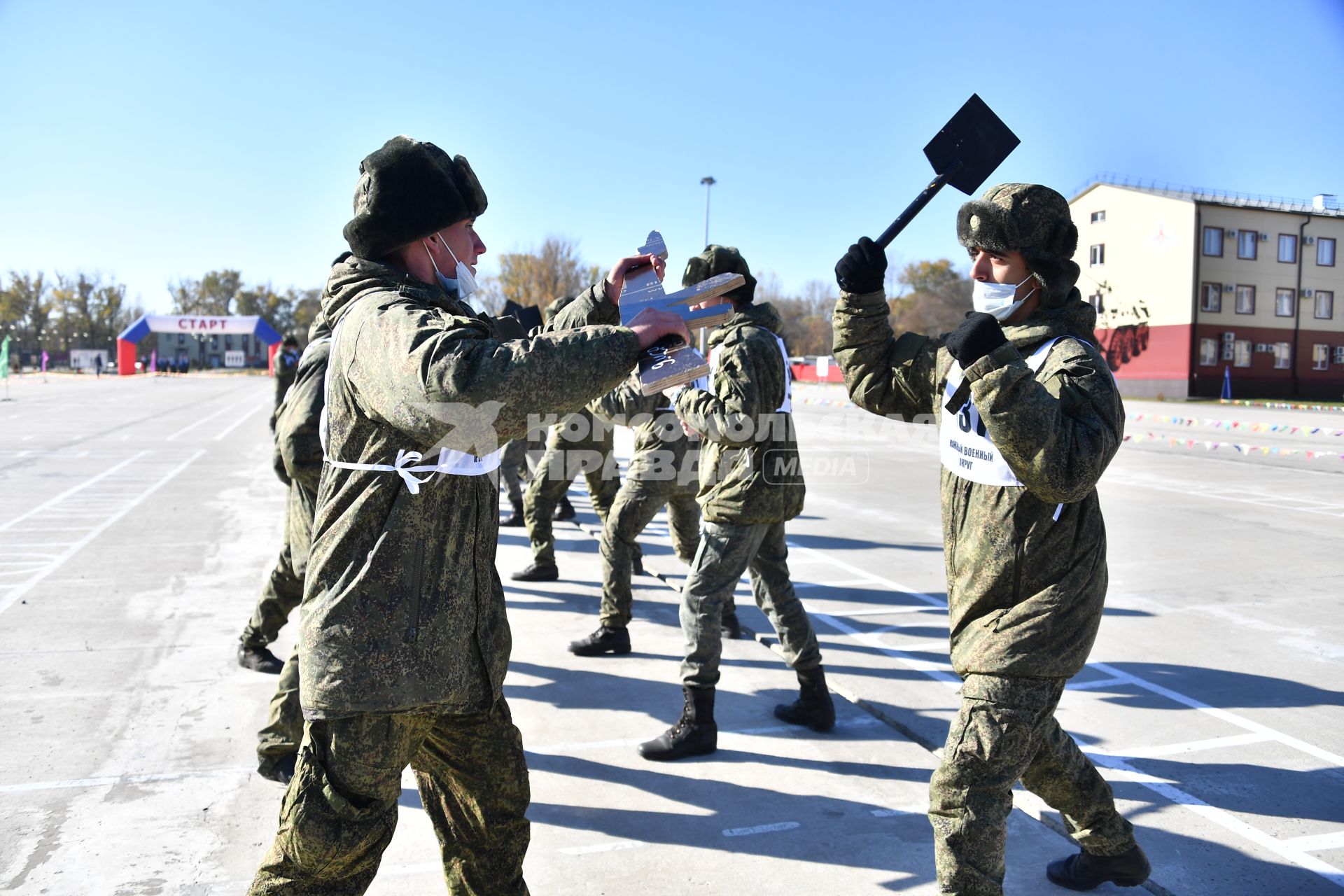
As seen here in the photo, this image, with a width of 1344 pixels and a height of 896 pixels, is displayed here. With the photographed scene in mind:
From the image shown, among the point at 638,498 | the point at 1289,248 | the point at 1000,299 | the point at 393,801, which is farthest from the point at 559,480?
the point at 1289,248

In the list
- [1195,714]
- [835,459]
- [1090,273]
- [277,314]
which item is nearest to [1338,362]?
[1090,273]

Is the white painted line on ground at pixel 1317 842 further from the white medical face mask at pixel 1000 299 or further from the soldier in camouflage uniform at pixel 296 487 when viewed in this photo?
the soldier in camouflage uniform at pixel 296 487

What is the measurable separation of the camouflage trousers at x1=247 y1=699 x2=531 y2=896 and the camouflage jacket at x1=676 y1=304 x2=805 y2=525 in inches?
80.9

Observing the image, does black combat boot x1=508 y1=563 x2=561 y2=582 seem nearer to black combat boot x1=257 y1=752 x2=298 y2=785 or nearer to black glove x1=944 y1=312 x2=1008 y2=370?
black combat boot x1=257 y1=752 x2=298 y2=785

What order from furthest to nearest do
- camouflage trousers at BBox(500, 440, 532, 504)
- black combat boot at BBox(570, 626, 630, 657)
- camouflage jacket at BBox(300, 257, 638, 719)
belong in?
1. camouflage trousers at BBox(500, 440, 532, 504)
2. black combat boot at BBox(570, 626, 630, 657)
3. camouflage jacket at BBox(300, 257, 638, 719)

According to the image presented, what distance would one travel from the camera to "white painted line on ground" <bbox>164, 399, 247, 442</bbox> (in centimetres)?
1973

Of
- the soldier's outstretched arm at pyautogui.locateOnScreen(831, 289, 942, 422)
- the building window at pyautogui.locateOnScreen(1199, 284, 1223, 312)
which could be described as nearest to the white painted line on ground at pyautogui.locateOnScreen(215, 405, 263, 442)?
the soldier's outstretched arm at pyautogui.locateOnScreen(831, 289, 942, 422)

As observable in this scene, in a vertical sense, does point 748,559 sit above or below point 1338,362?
below

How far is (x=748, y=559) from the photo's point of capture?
4441mm

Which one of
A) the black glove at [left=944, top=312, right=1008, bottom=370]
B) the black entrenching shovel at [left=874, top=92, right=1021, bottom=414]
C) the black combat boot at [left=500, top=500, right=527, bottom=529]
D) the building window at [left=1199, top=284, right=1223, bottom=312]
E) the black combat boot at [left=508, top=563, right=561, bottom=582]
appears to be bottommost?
the black combat boot at [left=508, top=563, right=561, bottom=582]

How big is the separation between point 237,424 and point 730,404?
22.2 meters

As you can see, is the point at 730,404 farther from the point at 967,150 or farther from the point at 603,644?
the point at 603,644

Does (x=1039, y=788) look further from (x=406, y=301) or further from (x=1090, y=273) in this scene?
(x=1090, y=273)

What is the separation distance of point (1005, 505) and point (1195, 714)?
3.00 m
